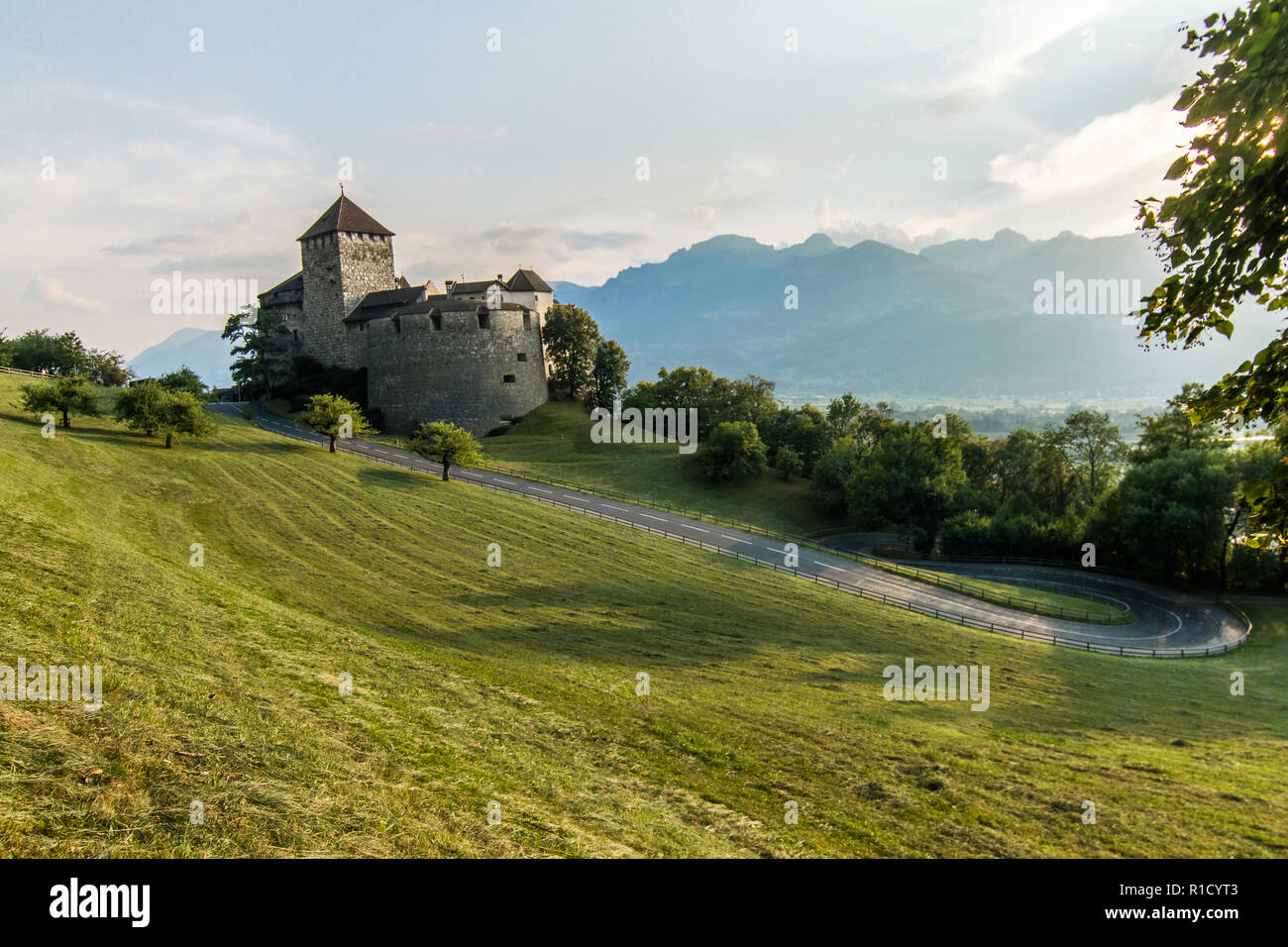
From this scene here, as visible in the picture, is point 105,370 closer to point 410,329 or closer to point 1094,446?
point 410,329

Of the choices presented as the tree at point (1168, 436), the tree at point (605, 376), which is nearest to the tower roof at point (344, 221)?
the tree at point (605, 376)

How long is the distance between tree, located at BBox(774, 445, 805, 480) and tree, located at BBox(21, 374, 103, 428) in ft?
184

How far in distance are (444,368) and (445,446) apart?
28625mm

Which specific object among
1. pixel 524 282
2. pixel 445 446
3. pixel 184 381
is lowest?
pixel 445 446

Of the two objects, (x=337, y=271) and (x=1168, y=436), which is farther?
(x=337, y=271)

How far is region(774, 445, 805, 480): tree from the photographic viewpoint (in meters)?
70.4

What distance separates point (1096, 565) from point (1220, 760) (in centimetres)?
4315

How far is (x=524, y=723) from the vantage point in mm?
13180

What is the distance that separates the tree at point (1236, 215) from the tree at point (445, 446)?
47832 millimetres

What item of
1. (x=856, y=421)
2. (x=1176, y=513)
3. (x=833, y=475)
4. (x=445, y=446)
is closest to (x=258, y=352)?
(x=445, y=446)

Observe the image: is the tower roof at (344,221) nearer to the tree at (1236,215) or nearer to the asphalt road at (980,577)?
the asphalt road at (980,577)

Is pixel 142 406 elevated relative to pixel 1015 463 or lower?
elevated

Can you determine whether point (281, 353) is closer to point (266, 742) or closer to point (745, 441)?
point (745, 441)

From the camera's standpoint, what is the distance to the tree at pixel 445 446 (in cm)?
5050
